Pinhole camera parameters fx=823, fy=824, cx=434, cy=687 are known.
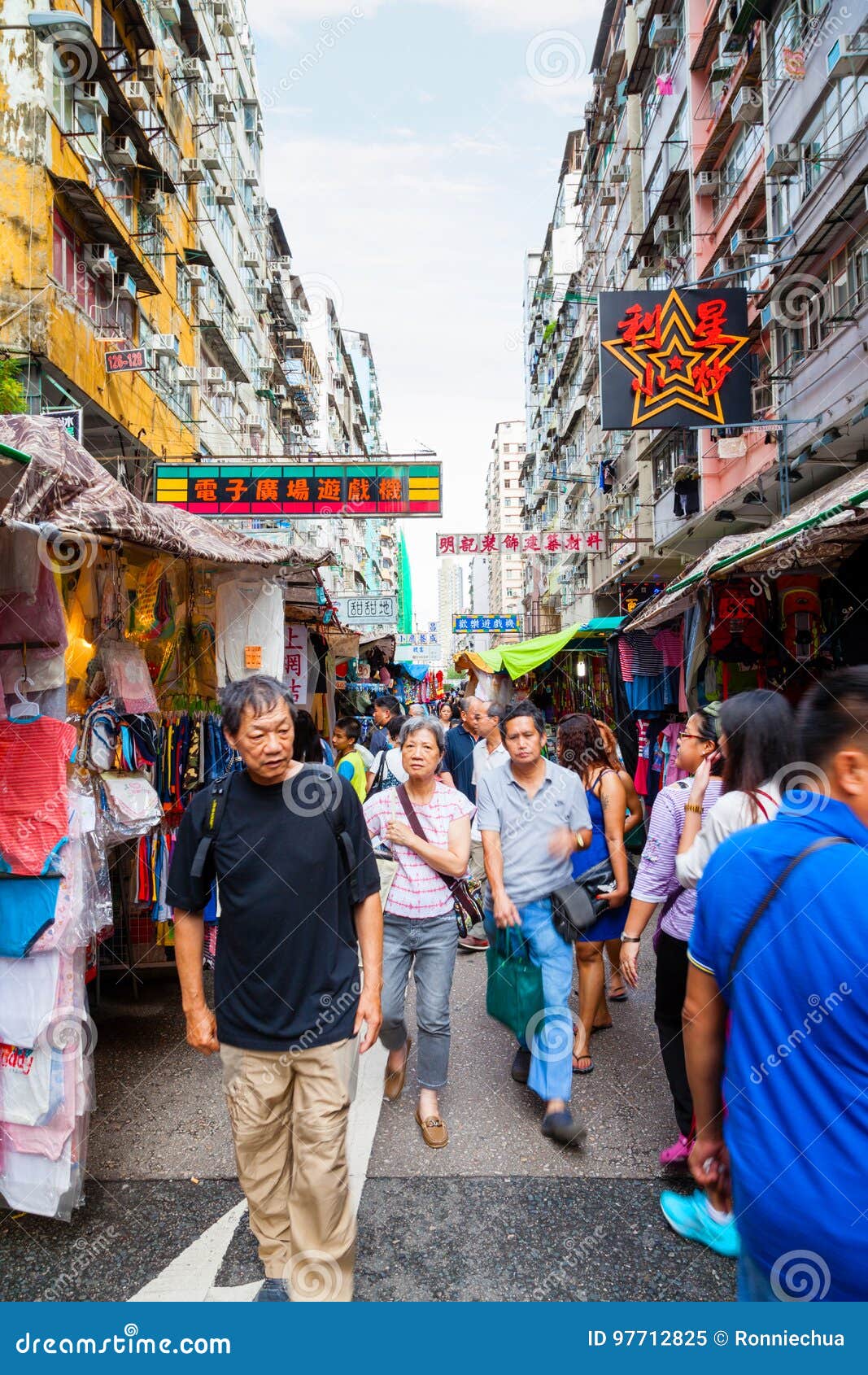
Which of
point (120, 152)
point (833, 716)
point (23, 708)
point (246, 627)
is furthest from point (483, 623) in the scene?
point (833, 716)

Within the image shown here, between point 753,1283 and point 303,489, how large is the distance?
11638mm

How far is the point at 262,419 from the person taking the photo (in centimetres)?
2841

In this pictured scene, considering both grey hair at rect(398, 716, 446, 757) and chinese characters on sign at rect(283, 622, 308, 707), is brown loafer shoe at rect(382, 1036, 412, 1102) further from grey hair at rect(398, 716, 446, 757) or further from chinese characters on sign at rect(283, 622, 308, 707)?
chinese characters on sign at rect(283, 622, 308, 707)

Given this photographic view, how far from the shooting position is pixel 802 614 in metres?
5.82

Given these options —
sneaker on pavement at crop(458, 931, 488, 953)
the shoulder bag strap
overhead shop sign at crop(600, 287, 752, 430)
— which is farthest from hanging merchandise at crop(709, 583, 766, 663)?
overhead shop sign at crop(600, 287, 752, 430)

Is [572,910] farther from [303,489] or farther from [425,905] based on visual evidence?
[303,489]

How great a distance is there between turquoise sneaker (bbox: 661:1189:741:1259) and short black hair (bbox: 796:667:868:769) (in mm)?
1855

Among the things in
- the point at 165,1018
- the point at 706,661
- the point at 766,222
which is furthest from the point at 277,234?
the point at 165,1018

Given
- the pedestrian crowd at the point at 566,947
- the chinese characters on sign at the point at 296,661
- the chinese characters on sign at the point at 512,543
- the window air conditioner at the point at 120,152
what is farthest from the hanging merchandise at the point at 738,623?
the window air conditioner at the point at 120,152

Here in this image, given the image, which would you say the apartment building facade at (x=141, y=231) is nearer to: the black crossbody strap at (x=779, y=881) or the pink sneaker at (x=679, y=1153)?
the pink sneaker at (x=679, y=1153)

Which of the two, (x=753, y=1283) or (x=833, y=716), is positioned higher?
(x=833, y=716)

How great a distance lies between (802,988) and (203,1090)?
11.2 ft

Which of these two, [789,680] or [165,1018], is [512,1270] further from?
[789,680]

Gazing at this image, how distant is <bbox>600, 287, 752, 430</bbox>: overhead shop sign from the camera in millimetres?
10570
